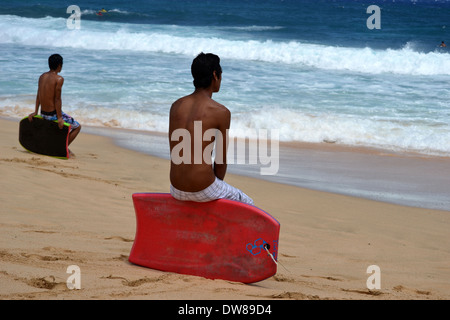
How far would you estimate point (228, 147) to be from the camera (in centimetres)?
1001

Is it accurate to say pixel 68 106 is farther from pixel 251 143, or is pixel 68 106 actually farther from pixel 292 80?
pixel 292 80

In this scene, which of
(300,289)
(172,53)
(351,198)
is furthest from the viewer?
(172,53)

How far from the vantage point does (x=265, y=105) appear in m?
13.1

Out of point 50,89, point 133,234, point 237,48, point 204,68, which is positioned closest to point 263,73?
point 237,48

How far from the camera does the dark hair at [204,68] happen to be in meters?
3.77

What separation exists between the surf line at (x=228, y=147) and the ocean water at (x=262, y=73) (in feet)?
1.37

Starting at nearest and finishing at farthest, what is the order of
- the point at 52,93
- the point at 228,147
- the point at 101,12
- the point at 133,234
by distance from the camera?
the point at 133,234
the point at 52,93
the point at 228,147
the point at 101,12

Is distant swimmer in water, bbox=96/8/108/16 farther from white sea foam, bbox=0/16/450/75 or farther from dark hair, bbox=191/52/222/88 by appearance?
dark hair, bbox=191/52/222/88

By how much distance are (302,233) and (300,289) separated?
1740 mm

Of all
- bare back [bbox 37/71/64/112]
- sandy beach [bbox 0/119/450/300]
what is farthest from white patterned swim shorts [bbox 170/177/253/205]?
bare back [bbox 37/71/64/112]

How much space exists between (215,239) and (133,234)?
1.27m

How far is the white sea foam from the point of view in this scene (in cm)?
2053

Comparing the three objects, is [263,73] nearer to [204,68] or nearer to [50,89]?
[50,89]
